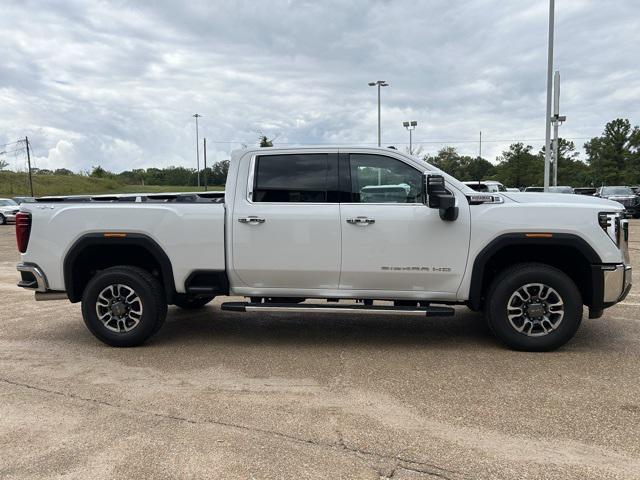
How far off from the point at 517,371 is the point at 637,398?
0.90 metres

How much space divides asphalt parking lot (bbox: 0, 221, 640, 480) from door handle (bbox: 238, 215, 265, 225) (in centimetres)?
130

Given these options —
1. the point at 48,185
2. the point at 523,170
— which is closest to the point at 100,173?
the point at 48,185

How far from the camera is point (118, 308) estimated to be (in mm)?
5367

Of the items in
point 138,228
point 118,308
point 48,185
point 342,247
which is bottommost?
point 118,308

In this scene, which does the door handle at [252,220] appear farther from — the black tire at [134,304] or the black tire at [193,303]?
the black tire at [193,303]

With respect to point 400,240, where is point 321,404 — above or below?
below

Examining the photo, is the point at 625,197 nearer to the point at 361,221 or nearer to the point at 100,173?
the point at 361,221

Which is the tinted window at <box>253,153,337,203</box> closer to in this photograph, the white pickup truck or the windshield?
the white pickup truck

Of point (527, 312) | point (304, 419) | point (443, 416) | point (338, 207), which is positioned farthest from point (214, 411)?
point (527, 312)

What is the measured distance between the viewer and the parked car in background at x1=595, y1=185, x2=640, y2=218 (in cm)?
2577

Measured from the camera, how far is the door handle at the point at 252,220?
5.12 m

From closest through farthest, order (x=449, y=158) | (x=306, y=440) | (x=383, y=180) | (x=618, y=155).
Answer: (x=306, y=440) → (x=383, y=180) → (x=618, y=155) → (x=449, y=158)

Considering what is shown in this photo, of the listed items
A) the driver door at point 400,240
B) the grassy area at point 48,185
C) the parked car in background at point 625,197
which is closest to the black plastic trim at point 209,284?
the driver door at point 400,240

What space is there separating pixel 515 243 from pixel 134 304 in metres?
3.84
